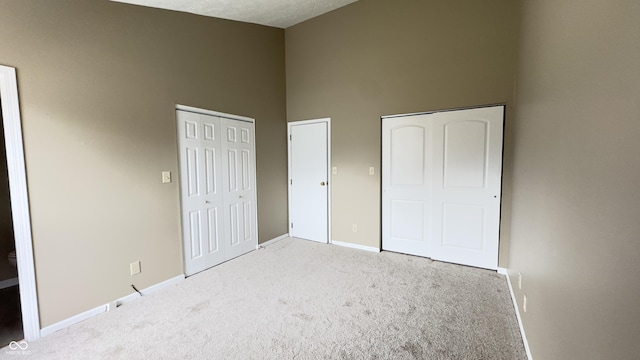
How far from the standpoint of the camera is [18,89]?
6.30 ft

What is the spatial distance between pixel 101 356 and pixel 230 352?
0.88 metres

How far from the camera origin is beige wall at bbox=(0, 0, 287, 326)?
202 centimetres

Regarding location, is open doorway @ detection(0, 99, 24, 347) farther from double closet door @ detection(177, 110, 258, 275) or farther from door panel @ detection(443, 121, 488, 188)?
door panel @ detection(443, 121, 488, 188)

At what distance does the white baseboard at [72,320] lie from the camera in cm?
207

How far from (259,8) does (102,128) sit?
2373mm

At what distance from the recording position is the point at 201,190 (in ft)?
10.5

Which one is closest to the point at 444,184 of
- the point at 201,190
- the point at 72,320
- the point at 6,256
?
the point at 201,190

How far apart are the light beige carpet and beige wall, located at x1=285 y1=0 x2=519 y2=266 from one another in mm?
954

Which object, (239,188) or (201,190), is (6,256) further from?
(239,188)

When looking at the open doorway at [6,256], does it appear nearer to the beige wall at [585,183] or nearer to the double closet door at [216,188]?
the double closet door at [216,188]

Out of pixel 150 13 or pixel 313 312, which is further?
pixel 150 13

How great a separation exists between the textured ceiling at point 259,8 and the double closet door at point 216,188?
44.7 inches

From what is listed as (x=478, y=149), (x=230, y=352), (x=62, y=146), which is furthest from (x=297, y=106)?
(x=230, y=352)

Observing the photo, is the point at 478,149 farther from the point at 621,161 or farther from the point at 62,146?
the point at 62,146
